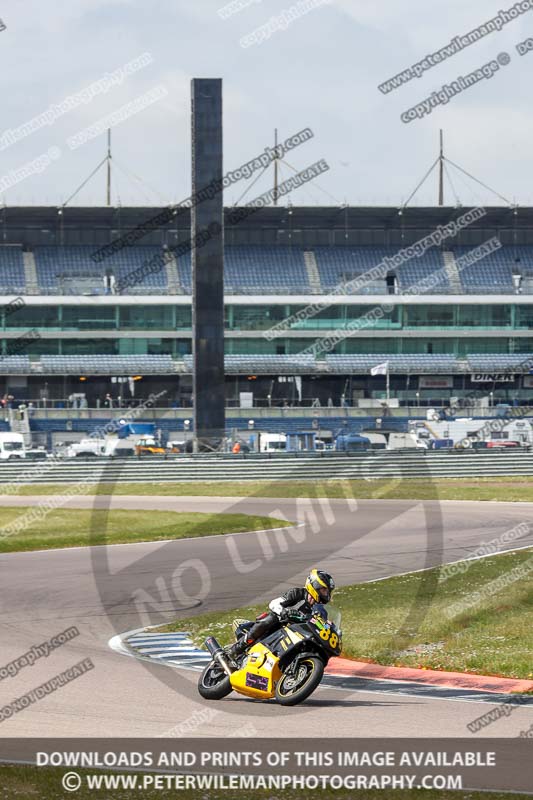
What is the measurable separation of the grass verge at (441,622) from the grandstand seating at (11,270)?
66487 mm

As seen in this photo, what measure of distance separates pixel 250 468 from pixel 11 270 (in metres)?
43.8

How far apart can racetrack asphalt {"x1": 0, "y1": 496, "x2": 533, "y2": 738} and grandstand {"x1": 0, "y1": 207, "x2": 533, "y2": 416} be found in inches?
1651

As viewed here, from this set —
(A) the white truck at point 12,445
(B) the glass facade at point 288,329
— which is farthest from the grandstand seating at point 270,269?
(A) the white truck at point 12,445

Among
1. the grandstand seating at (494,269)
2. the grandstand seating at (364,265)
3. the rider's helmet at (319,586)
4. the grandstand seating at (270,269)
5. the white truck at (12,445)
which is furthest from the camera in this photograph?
the grandstand seating at (364,265)

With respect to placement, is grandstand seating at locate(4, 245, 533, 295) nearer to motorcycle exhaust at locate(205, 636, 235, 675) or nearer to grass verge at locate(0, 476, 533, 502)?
grass verge at locate(0, 476, 533, 502)

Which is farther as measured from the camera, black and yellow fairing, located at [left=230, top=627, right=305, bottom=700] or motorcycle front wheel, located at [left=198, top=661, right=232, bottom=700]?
motorcycle front wheel, located at [left=198, top=661, right=232, bottom=700]

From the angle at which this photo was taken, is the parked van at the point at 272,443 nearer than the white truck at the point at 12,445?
No

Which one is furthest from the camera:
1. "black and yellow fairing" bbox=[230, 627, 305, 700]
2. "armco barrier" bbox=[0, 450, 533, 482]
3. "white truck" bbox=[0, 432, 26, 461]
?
"white truck" bbox=[0, 432, 26, 461]

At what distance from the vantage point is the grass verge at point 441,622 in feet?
48.5

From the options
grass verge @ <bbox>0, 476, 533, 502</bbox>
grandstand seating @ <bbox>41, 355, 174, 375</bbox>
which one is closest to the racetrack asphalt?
grass verge @ <bbox>0, 476, 533, 502</bbox>

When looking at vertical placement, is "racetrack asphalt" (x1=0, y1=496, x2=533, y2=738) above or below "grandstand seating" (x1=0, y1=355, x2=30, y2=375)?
below

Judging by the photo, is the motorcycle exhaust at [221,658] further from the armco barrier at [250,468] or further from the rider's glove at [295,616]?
the armco barrier at [250,468]

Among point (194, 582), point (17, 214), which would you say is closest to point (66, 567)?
point (194, 582)

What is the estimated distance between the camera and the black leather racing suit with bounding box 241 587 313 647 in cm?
1195
